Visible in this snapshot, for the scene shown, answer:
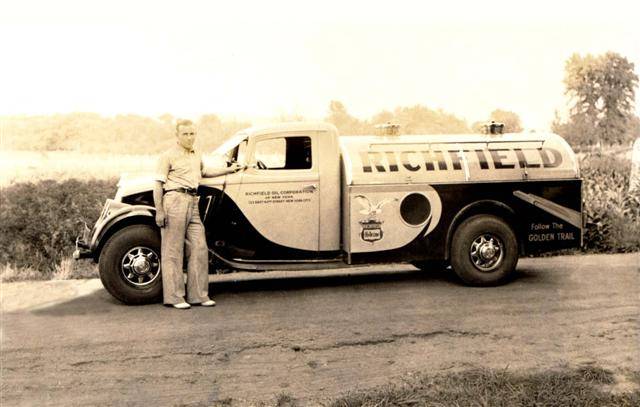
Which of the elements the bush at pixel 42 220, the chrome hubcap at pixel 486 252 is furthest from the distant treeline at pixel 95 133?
the chrome hubcap at pixel 486 252

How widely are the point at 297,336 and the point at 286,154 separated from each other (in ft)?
8.92

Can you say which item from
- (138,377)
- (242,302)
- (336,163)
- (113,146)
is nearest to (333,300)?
(242,302)

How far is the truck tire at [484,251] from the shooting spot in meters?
8.95

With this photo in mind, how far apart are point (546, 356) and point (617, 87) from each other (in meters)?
7.48

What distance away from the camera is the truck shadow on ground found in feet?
27.0

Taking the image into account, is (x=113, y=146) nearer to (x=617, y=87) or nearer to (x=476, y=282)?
(x=476, y=282)

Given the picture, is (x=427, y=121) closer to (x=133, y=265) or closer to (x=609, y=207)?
(x=609, y=207)

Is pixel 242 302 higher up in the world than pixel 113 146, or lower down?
lower down

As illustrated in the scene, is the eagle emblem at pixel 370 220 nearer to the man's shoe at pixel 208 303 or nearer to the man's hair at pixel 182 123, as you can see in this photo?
the man's shoe at pixel 208 303

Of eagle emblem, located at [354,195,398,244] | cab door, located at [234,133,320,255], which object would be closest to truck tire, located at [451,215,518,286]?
eagle emblem, located at [354,195,398,244]

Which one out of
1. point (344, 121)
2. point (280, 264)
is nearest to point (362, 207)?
point (280, 264)

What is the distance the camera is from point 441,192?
8859 mm

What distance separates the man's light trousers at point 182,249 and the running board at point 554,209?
386 cm

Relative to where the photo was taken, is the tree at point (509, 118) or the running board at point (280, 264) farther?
the tree at point (509, 118)
